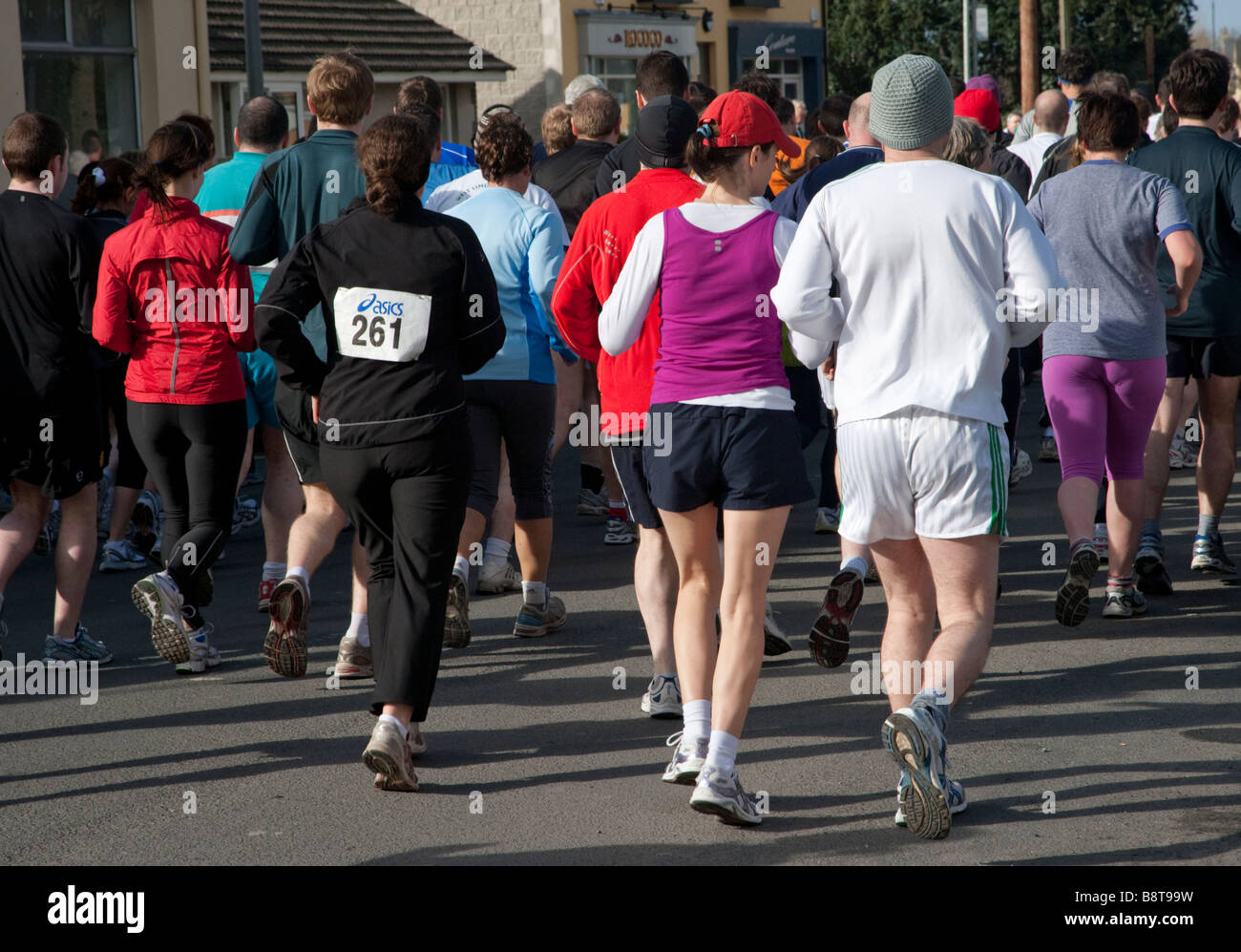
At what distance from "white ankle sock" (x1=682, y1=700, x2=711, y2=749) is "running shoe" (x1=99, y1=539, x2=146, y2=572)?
4783mm

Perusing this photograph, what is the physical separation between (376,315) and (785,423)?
1319 millimetres

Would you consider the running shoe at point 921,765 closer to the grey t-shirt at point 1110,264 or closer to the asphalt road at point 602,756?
the asphalt road at point 602,756

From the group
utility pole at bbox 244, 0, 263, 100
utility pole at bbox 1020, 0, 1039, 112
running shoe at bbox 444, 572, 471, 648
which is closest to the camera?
running shoe at bbox 444, 572, 471, 648

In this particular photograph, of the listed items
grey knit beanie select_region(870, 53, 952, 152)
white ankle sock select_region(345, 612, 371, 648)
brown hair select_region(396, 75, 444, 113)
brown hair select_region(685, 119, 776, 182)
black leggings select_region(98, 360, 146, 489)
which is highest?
brown hair select_region(396, 75, 444, 113)

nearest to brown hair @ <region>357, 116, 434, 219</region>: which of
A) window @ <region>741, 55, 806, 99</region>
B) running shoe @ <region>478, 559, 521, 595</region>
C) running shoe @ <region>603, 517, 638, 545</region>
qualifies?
running shoe @ <region>478, 559, 521, 595</region>

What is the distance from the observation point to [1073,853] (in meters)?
4.29

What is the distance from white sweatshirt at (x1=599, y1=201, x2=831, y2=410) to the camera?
472cm

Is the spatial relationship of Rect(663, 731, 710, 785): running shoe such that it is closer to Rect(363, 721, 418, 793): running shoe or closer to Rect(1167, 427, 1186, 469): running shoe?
Rect(363, 721, 418, 793): running shoe

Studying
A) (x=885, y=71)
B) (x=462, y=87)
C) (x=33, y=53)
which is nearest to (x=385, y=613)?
(x=885, y=71)

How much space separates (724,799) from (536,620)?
2.56m

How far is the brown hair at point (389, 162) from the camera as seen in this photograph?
497 cm

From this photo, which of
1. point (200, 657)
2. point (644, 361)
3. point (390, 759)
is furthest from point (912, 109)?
point (200, 657)

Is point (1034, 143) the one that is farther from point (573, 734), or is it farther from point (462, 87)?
point (462, 87)

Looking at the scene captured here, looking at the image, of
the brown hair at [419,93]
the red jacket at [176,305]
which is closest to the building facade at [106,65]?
the brown hair at [419,93]
